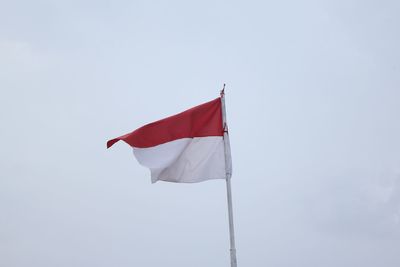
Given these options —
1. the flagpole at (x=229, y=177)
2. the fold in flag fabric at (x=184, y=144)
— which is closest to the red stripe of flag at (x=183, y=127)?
the fold in flag fabric at (x=184, y=144)

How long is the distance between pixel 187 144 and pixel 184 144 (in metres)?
0.12

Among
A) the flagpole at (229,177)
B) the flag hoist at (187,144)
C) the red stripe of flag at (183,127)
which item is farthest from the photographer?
the red stripe of flag at (183,127)

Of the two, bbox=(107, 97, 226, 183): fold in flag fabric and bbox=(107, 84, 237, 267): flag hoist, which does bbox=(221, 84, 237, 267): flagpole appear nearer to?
bbox=(107, 84, 237, 267): flag hoist

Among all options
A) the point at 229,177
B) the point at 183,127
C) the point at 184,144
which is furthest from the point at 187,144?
the point at 229,177

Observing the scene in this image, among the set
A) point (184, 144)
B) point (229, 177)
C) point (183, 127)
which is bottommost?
point (229, 177)

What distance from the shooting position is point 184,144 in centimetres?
1803

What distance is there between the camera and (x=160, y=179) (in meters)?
17.7

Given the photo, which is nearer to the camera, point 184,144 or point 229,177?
point 229,177

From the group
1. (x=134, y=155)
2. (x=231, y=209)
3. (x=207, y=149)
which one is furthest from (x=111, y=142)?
(x=231, y=209)

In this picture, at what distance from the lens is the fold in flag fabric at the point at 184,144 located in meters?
17.7

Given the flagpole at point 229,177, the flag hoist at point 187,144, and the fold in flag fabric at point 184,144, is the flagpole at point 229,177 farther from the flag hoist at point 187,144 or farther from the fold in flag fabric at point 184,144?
the fold in flag fabric at point 184,144

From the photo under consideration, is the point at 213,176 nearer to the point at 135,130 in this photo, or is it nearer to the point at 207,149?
the point at 207,149

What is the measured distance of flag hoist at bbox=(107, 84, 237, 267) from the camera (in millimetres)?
17578

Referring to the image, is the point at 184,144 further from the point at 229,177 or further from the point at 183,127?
the point at 229,177
